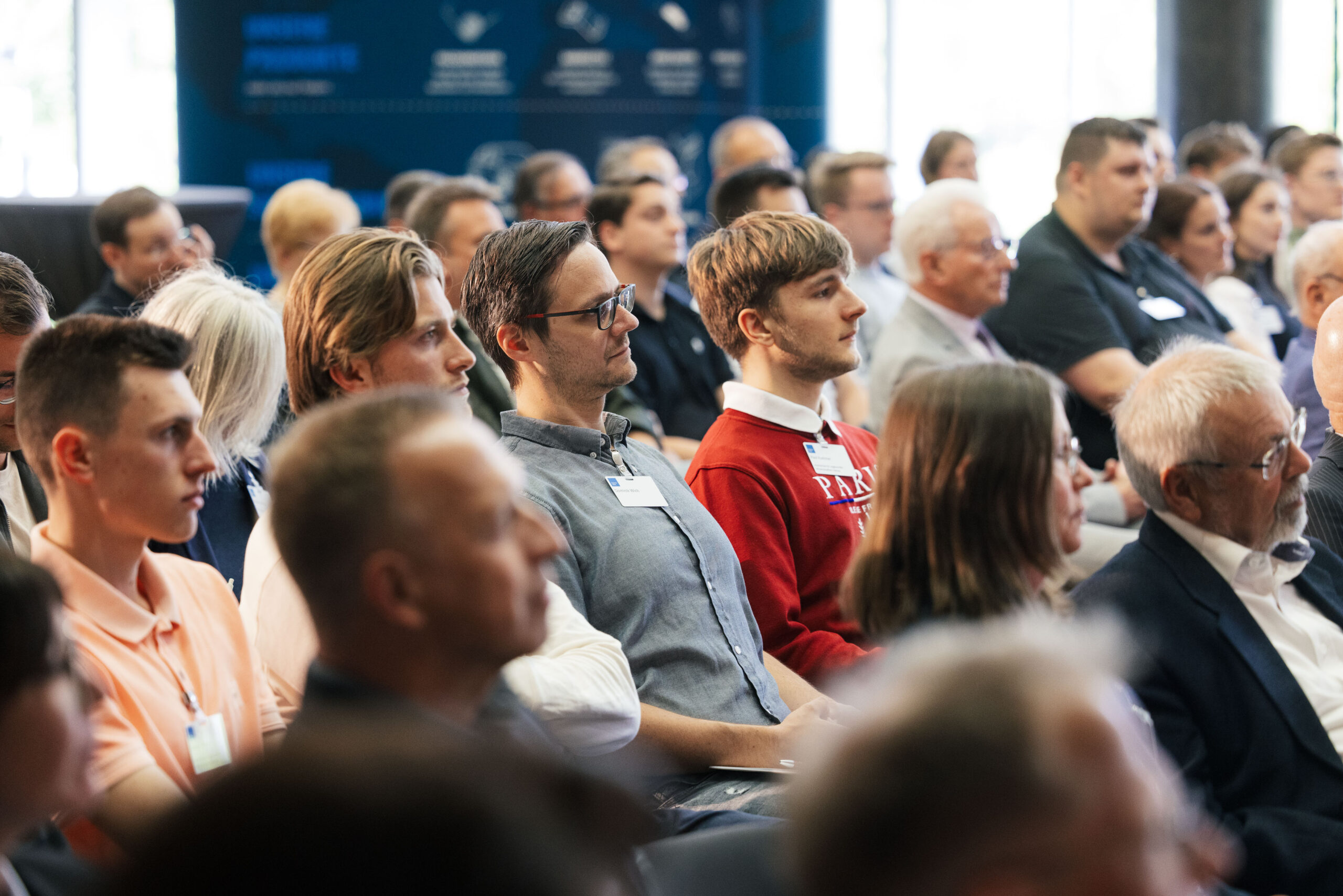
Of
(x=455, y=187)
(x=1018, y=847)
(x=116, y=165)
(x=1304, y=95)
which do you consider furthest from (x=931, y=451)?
(x=1304, y=95)

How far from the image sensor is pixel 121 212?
4660 millimetres

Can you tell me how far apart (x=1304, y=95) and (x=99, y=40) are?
8.28 meters

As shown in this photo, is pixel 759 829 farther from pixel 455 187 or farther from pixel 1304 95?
pixel 1304 95

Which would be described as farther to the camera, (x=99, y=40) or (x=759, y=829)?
(x=99, y=40)

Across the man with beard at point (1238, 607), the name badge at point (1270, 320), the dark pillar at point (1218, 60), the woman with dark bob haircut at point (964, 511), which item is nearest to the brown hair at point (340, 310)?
the woman with dark bob haircut at point (964, 511)

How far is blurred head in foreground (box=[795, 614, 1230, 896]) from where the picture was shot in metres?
0.67

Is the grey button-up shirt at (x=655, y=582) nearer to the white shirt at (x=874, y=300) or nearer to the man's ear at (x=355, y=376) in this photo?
the man's ear at (x=355, y=376)

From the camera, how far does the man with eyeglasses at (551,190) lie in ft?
18.4

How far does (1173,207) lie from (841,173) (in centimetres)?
134

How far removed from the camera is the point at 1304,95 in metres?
9.20

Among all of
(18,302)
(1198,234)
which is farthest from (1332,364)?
(18,302)

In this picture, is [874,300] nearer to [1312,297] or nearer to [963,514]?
[1312,297]

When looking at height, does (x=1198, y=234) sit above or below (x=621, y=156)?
below

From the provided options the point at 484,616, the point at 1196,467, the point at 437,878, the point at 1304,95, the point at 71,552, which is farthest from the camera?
the point at 1304,95
